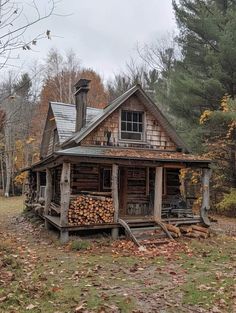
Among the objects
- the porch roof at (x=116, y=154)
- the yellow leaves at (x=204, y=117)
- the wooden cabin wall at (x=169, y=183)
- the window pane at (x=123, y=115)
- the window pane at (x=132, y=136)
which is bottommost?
the wooden cabin wall at (x=169, y=183)

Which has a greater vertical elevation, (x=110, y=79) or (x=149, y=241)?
(x=110, y=79)

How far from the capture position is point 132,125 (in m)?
15.4

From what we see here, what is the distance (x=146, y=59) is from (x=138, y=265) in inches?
1218

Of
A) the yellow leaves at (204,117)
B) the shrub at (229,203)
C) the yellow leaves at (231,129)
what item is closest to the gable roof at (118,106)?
the yellow leaves at (231,129)

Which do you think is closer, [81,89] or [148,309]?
[148,309]

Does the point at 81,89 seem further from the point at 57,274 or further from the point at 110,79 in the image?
the point at 110,79

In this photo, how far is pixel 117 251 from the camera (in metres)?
10.5

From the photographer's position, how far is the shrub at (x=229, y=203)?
19.4m

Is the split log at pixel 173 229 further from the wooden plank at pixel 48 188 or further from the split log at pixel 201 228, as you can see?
the wooden plank at pixel 48 188

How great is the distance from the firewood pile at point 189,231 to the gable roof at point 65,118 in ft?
21.0

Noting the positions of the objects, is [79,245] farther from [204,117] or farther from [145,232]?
[204,117]

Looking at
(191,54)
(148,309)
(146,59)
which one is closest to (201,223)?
(148,309)

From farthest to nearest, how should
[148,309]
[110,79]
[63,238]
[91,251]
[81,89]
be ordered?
[110,79]
[81,89]
[63,238]
[91,251]
[148,309]

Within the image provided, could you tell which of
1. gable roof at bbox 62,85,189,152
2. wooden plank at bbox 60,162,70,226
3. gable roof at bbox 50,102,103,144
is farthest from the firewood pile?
gable roof at bbox 50,102,103,144
